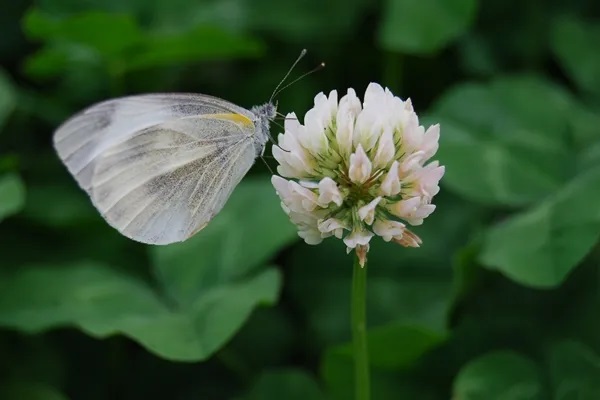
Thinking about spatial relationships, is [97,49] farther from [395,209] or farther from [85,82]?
[395,209]

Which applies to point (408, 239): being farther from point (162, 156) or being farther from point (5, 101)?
point (5, 101)

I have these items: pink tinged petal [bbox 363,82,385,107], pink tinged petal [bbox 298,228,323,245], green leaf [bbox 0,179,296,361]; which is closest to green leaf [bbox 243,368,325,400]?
green leaf [bbox 0,179,296,361]

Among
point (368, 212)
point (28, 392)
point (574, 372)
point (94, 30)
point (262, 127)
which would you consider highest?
point (368, 212)

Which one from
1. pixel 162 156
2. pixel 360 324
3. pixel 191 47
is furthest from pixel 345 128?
pixel 191 47

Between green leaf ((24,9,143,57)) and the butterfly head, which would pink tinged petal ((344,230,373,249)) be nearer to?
the butterfly head

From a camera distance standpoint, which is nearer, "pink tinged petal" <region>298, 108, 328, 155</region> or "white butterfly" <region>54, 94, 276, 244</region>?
"pink tinged petal" <region>298, 108, 328, 155</region>

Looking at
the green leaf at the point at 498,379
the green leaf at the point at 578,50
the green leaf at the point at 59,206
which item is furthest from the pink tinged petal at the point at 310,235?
the green leaf at the point at 578,50

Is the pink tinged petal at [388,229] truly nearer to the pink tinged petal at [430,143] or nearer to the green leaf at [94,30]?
the pink tinged petal at [430,143]
